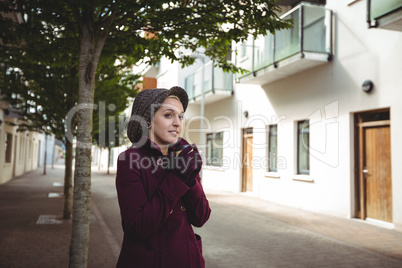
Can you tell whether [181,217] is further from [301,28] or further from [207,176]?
[207,176]

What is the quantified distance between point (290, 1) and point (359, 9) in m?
4.18

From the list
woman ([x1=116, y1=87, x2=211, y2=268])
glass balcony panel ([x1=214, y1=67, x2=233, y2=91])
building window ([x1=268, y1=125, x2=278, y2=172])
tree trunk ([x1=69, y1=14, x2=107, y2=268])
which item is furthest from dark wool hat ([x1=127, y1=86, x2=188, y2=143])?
glass balcony panel ([x1=214, y1=67, x2=233, y2=91])

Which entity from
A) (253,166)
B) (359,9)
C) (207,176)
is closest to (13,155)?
(207,176)

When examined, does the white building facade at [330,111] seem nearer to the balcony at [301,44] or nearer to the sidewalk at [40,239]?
the balcony at [301,44]

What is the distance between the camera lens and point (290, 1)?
1333 centimetres

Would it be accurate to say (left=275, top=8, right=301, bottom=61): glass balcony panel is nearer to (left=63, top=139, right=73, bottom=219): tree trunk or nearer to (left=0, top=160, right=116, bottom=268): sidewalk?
(left=63, top=139, right=73, bottom=219): tree trunk

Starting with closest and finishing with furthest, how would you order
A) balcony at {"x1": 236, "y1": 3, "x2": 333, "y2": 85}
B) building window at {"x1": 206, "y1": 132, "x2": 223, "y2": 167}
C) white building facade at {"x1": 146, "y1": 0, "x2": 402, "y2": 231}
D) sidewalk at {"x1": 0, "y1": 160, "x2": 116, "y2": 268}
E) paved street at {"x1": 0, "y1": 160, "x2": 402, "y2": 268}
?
sidewalk at {"x1": 0, "y1": 160, "x2": 116, "y2": 268}
paved street at {"x1": 0, "y1": 160, "x2": 402, "y2": 268}
white building facade at {"x1": 146, "y1": 0, "x2": 402, "y2": 231}
balcony at {"x1": 236, "y1": 3, "x2": 333, "y2": 85}
building window at {"x1": 206, "y1": 132, "x2": 223, "y2": 167}

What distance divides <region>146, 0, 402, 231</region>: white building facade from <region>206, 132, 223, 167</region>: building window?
298 centimetres

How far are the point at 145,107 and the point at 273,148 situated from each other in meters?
12.3

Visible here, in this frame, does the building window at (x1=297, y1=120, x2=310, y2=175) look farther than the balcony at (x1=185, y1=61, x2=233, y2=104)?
No

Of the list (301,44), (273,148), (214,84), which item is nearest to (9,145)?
(214,84)

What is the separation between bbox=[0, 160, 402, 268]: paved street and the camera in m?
5.50

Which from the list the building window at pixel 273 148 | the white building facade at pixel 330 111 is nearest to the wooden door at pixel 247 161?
the white building facade at pixel 330 111

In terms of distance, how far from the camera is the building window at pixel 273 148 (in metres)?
13.4
